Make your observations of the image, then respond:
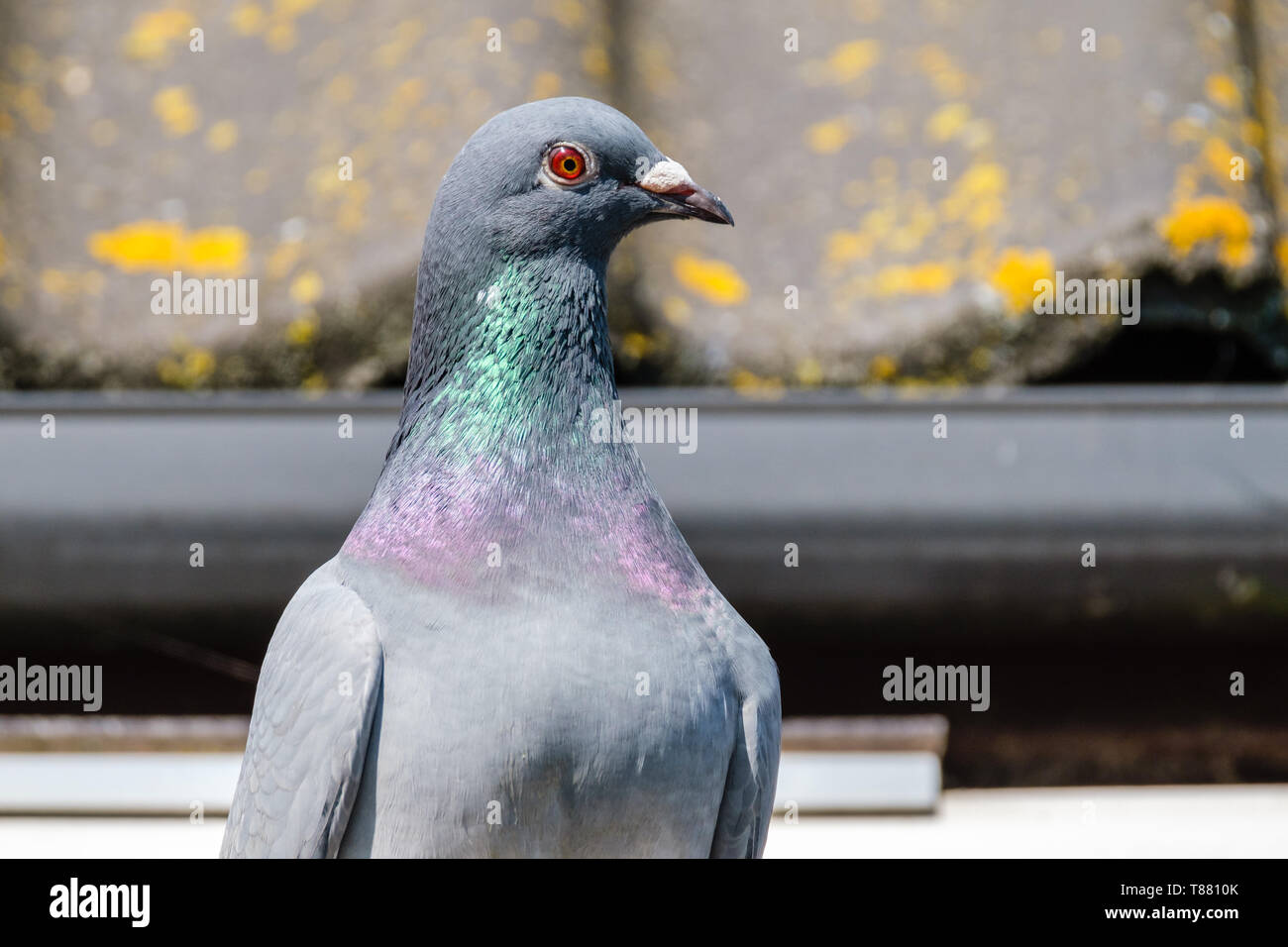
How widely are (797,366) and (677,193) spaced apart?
4.02 ft

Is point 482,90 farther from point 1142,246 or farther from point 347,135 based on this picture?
point 1142,246

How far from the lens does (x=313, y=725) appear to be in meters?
1.33

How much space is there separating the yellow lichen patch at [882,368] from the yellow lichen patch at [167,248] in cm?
134

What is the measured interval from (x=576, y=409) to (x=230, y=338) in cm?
139

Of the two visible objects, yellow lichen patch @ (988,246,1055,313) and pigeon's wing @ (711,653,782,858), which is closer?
pigeon's wing @ (711,653,782,858)

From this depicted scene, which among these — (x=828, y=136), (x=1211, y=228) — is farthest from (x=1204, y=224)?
(x=828, y=136)

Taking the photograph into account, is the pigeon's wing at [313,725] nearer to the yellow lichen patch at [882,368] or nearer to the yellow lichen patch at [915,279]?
the yellow lichen patch at [882,368]

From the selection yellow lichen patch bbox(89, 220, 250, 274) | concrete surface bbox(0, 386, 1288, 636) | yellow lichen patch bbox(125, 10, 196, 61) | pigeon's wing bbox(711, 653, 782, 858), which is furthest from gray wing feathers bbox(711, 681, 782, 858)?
yellow lichen patch bbox(125, 10, 196, 61)

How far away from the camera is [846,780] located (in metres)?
2.37
